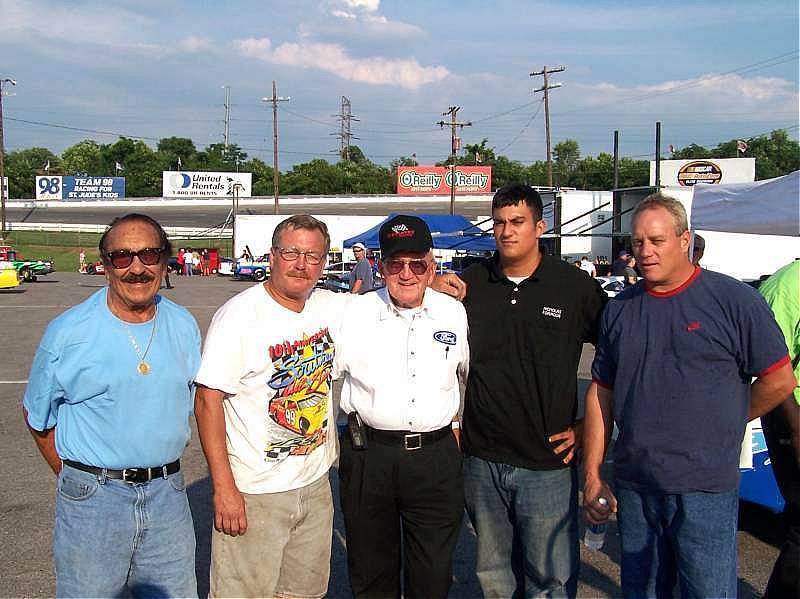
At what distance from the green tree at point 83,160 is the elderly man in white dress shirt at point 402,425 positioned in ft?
352

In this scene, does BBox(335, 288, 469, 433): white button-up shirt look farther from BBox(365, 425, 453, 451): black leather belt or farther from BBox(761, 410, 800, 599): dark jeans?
BBox(761, 410, 800, 599): dark jeans

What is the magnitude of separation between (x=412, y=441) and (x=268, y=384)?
0.67 m

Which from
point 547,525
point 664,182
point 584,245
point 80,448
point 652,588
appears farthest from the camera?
point 664,182

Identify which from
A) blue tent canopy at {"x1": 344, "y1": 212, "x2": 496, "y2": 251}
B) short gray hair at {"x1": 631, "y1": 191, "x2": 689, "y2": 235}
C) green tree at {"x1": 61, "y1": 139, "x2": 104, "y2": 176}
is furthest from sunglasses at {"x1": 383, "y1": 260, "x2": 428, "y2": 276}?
green tree at {"x1": 61, "y1": 139, "x2": 104, "y2": 176}

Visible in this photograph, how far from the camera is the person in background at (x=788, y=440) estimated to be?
124 inches

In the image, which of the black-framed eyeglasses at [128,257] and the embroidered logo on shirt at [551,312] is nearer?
the black-framed eyeglasses at [128,257]

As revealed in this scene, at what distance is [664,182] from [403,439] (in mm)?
39586

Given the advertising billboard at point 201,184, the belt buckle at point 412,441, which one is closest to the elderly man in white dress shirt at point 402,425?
the belt buckle at point 412,441

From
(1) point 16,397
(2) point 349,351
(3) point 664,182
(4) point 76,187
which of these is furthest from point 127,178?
(2) point 349,351

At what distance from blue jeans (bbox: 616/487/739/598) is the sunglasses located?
4.13ft

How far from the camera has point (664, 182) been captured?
130 ft

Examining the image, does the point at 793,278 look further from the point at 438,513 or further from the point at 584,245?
the point at 584,245

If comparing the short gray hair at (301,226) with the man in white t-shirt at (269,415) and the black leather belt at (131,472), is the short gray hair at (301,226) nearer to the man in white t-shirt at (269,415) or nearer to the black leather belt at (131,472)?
the man in white t-shirt at (269,415)

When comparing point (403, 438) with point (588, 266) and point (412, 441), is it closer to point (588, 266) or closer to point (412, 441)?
point (412, 441)
